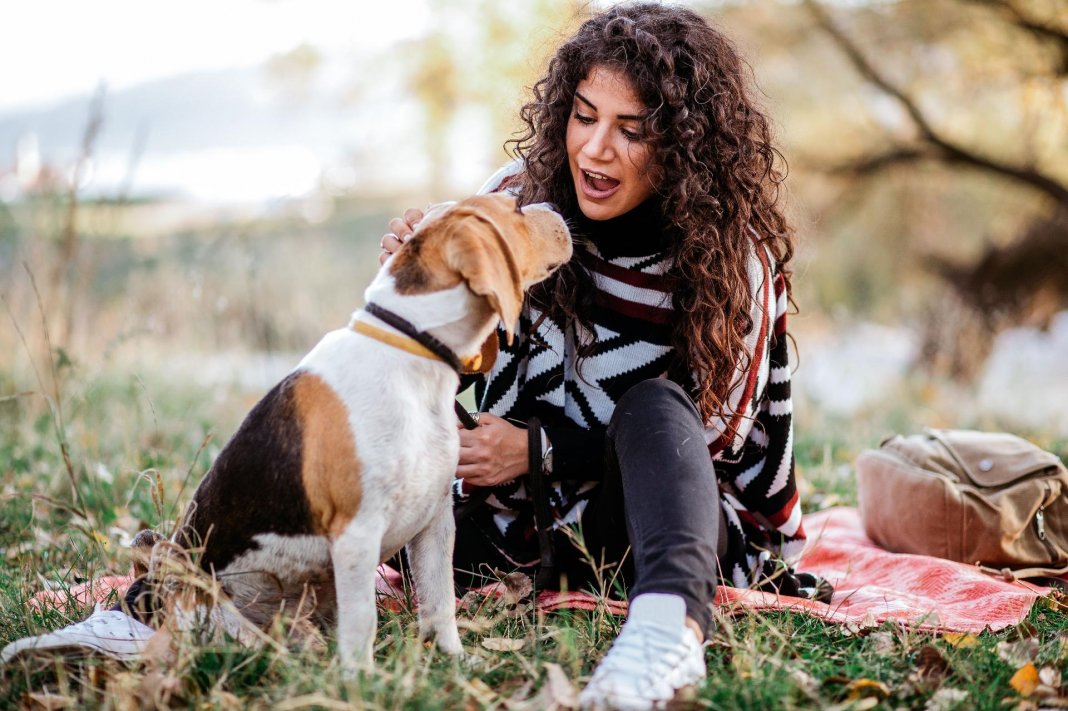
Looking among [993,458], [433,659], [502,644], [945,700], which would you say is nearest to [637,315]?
[502,644]

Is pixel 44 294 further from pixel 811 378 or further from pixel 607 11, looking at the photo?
pixel 811 378

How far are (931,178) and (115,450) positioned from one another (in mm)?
9064

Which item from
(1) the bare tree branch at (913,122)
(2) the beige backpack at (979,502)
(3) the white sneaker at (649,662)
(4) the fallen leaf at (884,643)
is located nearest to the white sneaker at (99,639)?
(3) the white sneaker at (649,662)

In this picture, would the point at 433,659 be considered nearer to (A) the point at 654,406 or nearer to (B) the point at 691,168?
(A) the point at 654,406

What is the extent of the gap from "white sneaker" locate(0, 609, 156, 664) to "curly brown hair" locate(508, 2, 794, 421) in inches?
62.6

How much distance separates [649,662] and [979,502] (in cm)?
203

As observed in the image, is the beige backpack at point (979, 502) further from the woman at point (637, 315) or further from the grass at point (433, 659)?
the woman at point (637, 315)

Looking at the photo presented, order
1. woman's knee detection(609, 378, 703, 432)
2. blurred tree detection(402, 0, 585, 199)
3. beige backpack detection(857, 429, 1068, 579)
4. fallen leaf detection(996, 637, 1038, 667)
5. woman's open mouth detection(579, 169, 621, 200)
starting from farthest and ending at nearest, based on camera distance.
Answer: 1. blurred tree detection(402, 0, 585, 199)
2. beige backpack detection(857, 429, 1068, 579)
3. woman's open mouth detection(579, 169, 621, 200)
4. woman's knee detection(609, 378, 703, 432)
5. fallen leaf detection(996, 637, 1038, 667)

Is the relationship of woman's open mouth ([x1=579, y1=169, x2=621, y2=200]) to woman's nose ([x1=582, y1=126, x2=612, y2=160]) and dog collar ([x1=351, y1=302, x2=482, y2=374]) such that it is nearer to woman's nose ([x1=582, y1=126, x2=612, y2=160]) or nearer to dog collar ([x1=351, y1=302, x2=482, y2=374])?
woman's nose ([x1=582, y1=126, x2=612, y2=160])

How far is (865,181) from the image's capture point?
1060cm

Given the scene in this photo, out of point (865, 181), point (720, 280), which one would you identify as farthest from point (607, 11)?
point (865, 181)

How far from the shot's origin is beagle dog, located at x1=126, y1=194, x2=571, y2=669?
7.88 ft

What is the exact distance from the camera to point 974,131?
10.3 metres

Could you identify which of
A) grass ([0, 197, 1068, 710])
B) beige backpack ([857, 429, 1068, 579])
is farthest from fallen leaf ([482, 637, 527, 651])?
beige backpack ([857, 429, 1068, 579])
